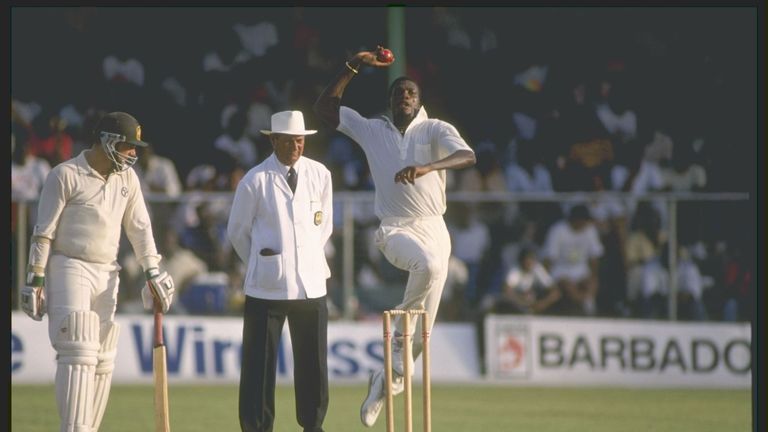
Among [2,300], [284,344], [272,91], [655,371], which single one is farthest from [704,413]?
[272,91]

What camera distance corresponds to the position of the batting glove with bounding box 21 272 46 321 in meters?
11.0

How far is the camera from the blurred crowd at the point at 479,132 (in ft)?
→ 62.5

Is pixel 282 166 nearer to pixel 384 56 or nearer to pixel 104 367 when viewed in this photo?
pixel 384 56

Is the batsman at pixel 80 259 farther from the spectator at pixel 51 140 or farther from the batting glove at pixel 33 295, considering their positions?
the spectator at pixel 51 140

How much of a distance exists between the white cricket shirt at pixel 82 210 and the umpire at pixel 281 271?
763mm

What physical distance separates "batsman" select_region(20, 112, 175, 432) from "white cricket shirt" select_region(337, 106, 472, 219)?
1714 mm

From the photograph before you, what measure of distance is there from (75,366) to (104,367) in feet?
1.10

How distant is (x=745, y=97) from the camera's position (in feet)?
70.1

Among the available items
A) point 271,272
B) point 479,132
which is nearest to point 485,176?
point 479,132

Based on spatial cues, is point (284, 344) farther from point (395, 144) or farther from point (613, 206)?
point (395, 144)

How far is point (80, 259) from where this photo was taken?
36.7 feet

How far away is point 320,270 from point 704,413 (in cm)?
566

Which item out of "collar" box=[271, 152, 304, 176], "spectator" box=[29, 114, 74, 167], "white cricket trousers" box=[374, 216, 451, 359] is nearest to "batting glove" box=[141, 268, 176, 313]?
"collar" box=[271, 152, 304, 176]

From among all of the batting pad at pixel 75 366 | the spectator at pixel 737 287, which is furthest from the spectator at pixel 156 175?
the batting pad at pixel 75 366
